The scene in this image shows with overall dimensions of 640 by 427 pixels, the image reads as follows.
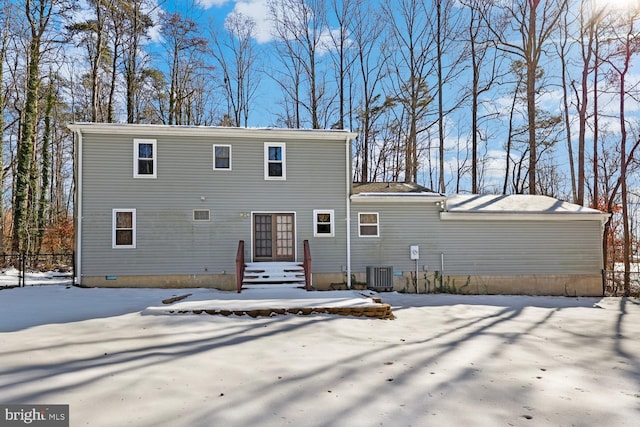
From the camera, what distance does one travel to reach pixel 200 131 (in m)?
12.0

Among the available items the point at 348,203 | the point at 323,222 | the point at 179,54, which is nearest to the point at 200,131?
the point at 323,222

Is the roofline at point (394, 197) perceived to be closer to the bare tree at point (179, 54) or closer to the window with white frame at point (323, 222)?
the window with white frame at point (323, 222)

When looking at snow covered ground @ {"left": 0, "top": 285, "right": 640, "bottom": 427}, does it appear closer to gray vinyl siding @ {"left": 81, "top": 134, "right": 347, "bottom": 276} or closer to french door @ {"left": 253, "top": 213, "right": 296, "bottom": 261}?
gray vinyl siding @ {"left": 81, "top": 134, "right": 347, "bottom": 276}

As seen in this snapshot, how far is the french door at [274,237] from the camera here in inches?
488

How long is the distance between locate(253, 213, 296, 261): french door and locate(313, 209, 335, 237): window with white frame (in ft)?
2.35

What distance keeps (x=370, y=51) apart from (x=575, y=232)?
47.2 feet

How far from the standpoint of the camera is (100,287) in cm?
1127

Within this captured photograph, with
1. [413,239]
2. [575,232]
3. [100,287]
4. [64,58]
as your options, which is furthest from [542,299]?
[64,58]

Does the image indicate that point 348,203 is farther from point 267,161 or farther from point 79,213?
point 79,213

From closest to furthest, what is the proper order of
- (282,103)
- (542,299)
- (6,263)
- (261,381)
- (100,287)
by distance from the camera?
(261,381)
(100,287)
(542,299)
(6,263)
(282,103)

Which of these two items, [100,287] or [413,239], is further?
[413,239]

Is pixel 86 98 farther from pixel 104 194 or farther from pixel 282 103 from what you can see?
pixel 104 194

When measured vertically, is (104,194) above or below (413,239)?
above
